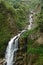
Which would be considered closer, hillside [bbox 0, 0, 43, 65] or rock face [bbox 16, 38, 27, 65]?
hillside [bbox 0, 0, 43, 65]

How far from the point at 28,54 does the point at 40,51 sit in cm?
171

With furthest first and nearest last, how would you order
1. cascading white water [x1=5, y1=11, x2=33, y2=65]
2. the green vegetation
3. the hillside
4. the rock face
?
the green vegetation < cascading white water [x1=5, y1=11, x2=33, y2=65] < the rock face < the hillside

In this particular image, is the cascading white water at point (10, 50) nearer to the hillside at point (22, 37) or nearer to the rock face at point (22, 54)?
A: the hillside at point (22, 37)

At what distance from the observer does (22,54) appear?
1236 inches

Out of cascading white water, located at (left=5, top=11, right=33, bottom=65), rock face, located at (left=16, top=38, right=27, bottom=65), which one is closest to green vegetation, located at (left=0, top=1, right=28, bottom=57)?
cascading white water, located at (left=5, top=11, right=33, bottom=65)

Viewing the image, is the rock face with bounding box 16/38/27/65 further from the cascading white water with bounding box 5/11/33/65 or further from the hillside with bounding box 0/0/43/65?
the cascading white water with bounding box 5/11/33/65

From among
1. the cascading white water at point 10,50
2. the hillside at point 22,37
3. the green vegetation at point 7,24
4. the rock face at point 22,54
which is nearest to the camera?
the hillside at point 22,37

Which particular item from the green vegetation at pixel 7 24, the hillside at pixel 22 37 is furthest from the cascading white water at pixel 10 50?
the green vegetation at pixel 7 24

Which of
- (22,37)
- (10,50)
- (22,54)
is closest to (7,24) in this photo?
(10,50)

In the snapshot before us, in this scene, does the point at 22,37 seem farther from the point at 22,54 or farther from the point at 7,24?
the point at 7,24

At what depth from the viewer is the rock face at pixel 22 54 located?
3003 centimetres

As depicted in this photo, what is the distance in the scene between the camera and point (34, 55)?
2738 centimetres

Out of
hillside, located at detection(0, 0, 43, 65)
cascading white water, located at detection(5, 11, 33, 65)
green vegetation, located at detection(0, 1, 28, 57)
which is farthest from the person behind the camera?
green vegetation, located at detection(0, 1, 28, 57)

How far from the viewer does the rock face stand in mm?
30031
